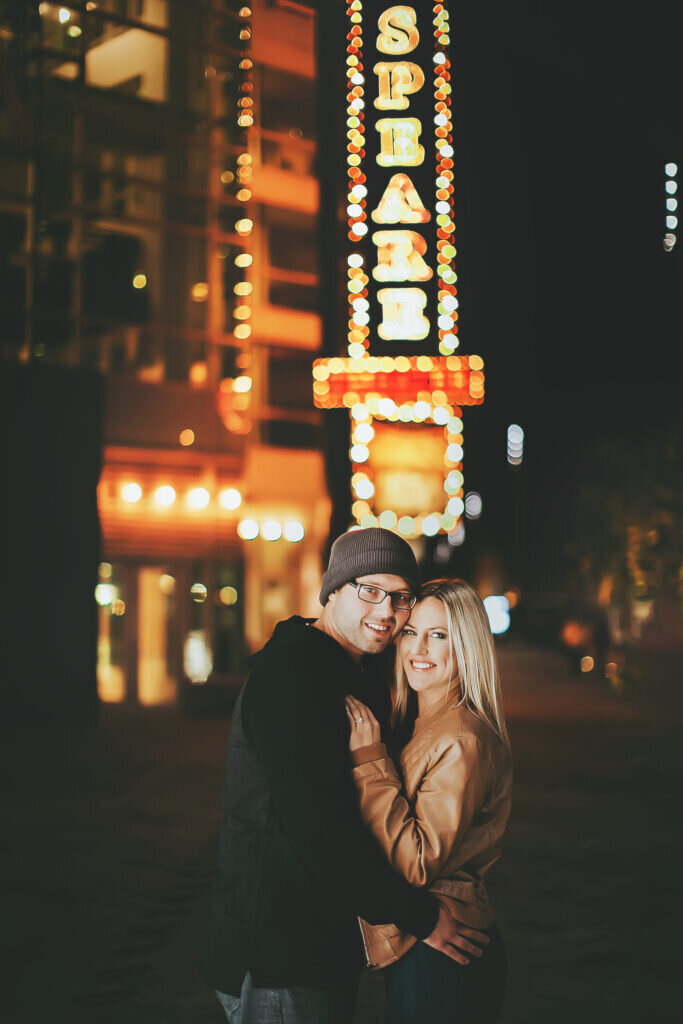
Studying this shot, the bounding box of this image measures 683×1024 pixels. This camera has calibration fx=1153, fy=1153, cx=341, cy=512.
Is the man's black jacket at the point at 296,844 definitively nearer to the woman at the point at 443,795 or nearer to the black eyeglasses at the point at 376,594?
the woman at the point at 443,795

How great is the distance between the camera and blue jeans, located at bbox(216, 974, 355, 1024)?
291cm

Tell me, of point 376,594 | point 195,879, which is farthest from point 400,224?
point 376,594

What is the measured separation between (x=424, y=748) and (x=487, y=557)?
85312 mm

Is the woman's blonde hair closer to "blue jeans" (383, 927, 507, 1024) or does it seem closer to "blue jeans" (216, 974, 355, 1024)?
"blue jeans" (383, 927, 507, 1024)

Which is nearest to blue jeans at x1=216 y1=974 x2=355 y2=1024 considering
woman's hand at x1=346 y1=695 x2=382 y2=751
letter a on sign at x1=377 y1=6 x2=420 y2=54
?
woman's hand at x1=346 y1=695 x2=382 y2=751

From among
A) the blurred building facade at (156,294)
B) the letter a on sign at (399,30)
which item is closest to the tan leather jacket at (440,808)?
the blurred building facade at (156,294)

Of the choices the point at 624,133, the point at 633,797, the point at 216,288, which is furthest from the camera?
the point at 216,288

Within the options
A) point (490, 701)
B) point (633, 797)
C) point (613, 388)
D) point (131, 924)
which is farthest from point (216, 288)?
point (490, 701)

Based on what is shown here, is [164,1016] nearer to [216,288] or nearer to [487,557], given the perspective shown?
[216,288]

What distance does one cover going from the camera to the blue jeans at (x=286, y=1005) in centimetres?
291

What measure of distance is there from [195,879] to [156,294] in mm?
18615

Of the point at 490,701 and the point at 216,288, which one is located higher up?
the point at 216,288

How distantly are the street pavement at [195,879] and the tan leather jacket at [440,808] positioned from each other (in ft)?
10.1

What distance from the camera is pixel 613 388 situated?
1298cm
